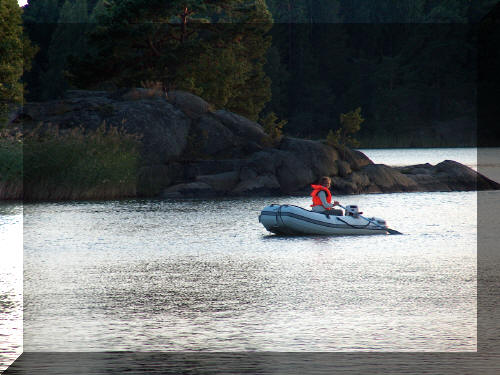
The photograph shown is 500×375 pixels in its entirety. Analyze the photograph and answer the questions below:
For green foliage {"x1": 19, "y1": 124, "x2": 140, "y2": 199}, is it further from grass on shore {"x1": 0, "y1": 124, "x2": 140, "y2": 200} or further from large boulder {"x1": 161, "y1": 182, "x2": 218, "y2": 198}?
large boulder {"x1": 161, "y1": 182, "x2": 218, "y2": 198}

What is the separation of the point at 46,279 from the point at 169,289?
2567mm

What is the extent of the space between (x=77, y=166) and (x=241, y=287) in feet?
69.9

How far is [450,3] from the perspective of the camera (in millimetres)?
88250

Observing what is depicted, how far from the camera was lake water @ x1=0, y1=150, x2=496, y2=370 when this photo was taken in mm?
10422

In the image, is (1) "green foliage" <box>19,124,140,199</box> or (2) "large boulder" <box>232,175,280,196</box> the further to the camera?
(2) "large boulder" <box>232,175,280,196</box>

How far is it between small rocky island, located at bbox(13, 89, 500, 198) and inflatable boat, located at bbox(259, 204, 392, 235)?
14.4m

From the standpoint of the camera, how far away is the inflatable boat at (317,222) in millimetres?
23359

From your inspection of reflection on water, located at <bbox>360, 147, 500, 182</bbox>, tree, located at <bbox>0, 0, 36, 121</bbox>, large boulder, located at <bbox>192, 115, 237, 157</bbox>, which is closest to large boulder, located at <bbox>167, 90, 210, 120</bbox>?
large boulder, located at <bbox>192, 115, 237, 157</bbox>

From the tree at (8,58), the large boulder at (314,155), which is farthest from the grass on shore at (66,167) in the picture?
the large boulder at (314,155)

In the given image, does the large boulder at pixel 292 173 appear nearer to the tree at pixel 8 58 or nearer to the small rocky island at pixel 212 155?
the small rocky island at pixel 212 155

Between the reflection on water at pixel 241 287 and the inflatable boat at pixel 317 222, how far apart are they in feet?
1.40

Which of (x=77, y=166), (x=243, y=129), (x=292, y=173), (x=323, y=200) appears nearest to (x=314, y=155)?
(x=292, y=173)

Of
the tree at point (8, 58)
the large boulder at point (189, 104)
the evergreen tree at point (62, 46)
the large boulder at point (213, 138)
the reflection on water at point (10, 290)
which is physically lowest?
the reflection on water at point (10, 290)

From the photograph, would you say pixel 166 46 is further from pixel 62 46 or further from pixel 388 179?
pixel 62 46
